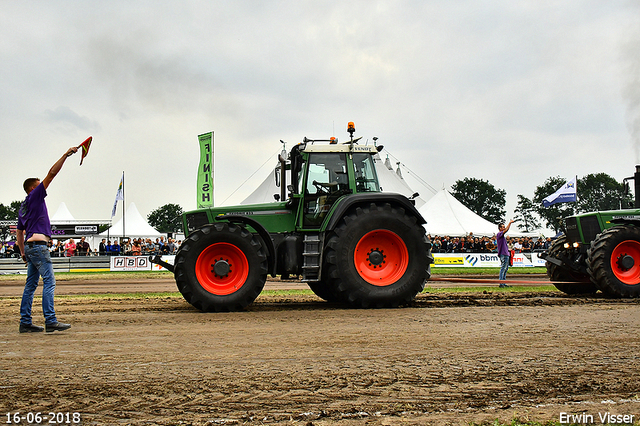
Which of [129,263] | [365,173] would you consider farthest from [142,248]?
[365,173]

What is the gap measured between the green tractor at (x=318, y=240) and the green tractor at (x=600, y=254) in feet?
11.9

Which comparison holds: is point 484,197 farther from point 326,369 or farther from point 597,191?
point 326,369

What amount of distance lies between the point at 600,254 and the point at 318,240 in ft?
17.0

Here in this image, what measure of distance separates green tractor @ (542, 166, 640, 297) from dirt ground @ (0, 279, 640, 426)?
9.94 feet

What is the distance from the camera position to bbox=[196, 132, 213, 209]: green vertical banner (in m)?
20.3

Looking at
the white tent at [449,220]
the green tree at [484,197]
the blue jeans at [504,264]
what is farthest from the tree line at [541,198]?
the blue jeans at [504,264]

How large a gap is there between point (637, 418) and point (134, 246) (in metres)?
25.0

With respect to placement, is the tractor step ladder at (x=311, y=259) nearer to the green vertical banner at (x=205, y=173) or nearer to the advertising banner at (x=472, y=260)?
the green vertical banner at (x=205, y=173)

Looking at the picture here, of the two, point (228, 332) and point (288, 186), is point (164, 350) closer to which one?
point (228, 332)

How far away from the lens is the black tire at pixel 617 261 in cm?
948

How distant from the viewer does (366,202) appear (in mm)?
8008

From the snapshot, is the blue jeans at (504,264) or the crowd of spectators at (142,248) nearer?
the blue jeans at (504,264)

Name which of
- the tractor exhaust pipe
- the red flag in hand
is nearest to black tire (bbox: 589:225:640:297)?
the tractor exhaust pipe

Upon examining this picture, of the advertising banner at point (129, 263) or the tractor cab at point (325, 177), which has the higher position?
the tractor cab at point (325, 177)
